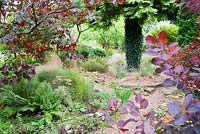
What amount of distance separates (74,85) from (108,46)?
6297mm

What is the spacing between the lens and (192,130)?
1278mm

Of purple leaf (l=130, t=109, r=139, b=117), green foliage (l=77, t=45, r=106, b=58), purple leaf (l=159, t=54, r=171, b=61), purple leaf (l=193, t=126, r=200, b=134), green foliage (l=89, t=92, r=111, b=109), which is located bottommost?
green foliage (l=89, t=92, r=111, b=109)

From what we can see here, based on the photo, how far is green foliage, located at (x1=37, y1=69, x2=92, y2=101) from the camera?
5.04 m

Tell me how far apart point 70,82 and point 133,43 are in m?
2.62

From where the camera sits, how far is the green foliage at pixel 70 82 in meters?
5.04

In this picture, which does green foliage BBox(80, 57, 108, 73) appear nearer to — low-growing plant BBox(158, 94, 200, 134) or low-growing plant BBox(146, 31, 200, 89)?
low-growing plant BBox(146, 31, 200, 89)

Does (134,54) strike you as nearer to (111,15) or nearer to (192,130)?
(111,15)

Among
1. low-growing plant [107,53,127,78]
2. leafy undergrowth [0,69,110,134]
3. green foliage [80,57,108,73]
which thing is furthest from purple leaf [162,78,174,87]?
green foliage [80,57,108,73]

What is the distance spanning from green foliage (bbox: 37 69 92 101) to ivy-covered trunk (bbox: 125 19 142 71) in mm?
2333

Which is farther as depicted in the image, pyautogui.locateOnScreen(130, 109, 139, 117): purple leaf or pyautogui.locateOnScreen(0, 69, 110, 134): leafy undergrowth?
pyautogui.locateOnScreen(0, 69, 110, 134): leafy undergrowth

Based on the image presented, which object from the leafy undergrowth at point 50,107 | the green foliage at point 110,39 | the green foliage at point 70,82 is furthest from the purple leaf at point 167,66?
the green foliage at point 110,39

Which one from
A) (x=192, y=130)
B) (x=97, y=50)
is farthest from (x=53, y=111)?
(x=97, y=50)

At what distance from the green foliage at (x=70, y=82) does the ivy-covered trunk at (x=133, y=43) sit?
91.8 inches

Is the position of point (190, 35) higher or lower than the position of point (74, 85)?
higher
